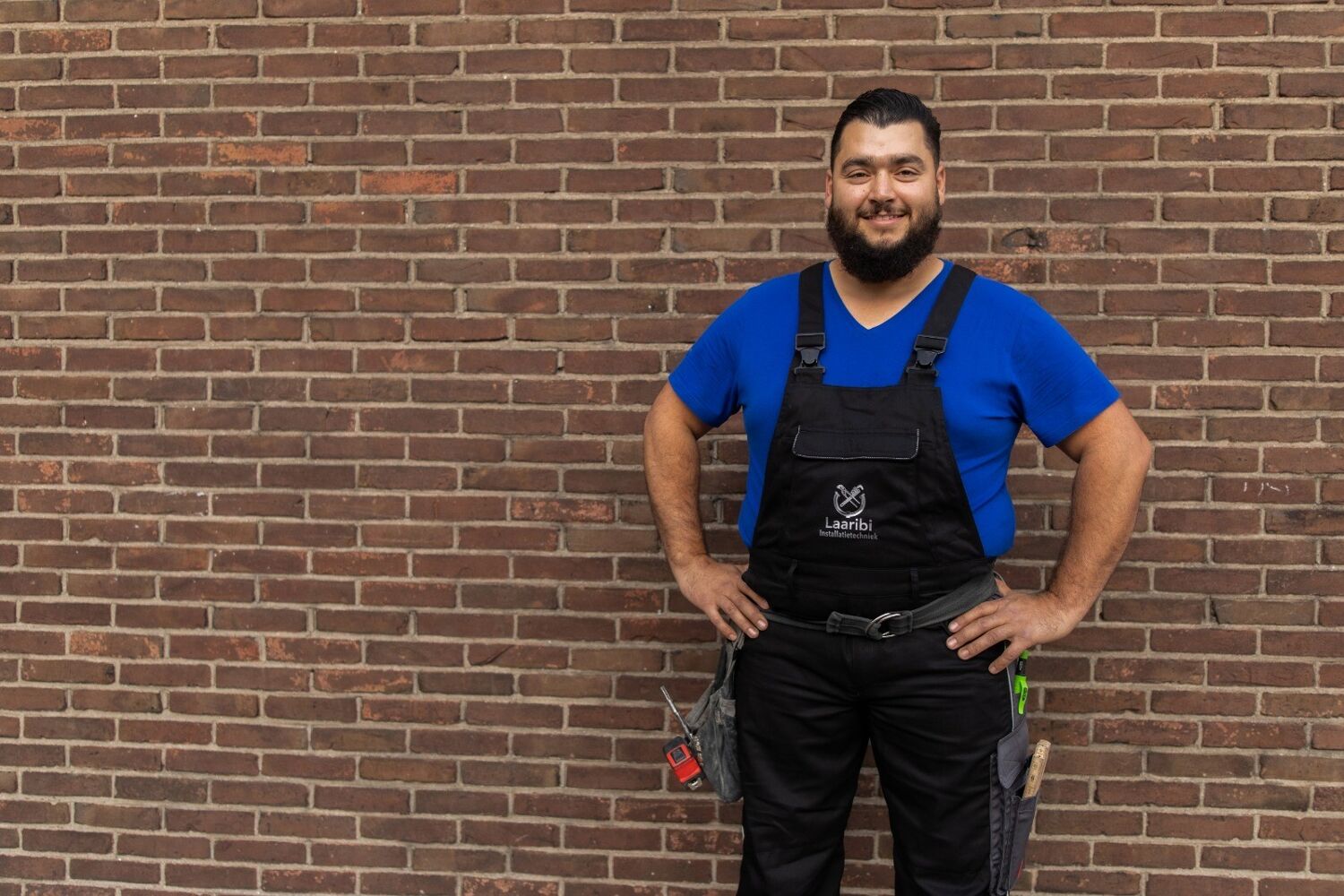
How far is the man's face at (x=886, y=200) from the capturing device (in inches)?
91.0

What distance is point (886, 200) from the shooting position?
231 centimetres

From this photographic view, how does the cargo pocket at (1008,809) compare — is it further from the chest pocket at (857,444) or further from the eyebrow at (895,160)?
the eyebrow at (895,160)

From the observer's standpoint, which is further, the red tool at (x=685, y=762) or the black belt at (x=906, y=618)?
the red tool at (x=685, y=762)

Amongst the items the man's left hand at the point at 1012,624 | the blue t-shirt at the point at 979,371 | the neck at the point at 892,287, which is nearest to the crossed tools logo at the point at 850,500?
the blue t-shirt at the point at 979,371

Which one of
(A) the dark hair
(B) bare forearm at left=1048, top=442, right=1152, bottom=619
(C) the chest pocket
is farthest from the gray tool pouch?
(A) the dark hair

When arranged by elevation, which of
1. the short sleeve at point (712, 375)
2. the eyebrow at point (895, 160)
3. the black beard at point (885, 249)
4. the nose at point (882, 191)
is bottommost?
the short sleeve at point (712, 375)

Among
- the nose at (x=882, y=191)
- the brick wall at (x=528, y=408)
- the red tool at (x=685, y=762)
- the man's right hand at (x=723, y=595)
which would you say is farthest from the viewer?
the brick wall at (x=528, y=408)

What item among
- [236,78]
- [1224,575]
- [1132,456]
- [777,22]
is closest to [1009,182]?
[777,22]

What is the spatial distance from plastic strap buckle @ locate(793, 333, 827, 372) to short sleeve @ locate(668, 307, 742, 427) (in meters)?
0.20

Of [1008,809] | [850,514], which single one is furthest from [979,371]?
[1008,809]

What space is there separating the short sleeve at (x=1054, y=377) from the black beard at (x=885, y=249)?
25cm

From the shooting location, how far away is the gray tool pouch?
2.53 meters

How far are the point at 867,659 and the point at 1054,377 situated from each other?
706mm

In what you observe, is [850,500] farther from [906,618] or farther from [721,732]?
[721,732]
